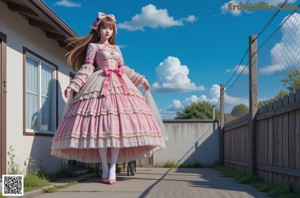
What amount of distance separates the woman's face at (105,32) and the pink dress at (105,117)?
19cm

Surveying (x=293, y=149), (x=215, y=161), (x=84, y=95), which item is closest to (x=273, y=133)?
(x=293, y=149)

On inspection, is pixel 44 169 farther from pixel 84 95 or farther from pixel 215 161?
pixel 215 161

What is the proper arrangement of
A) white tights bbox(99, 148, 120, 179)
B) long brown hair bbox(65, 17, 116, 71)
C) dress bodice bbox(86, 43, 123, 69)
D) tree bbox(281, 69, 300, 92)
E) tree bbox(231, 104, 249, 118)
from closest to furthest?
tree bbox(281, 69, 300, 92) < white tights bbox(99, 148, 120, 179) < dress bodice bbox(86, 43, 123, 69) < long brown hair bbox(65, 17, 116, 71) < tree bbox(231, 104, 249, 118)

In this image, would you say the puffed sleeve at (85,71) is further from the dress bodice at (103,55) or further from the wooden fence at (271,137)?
the wooden fence at (271,137)

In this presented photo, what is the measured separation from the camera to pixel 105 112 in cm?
732

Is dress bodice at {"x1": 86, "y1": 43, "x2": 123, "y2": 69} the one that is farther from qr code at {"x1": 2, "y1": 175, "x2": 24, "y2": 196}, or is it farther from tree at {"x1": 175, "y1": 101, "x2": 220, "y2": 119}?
tree at {"x1": 175, "y1": 101, "x2": 220, "y2": 119}

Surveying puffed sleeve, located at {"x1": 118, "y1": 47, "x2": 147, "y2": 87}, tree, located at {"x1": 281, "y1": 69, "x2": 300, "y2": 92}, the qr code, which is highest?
puffed sleeve, located at {"x1": 118, "y1": 47, "x2": 147, "y2": 87}

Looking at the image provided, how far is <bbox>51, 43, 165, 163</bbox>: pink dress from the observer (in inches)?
283

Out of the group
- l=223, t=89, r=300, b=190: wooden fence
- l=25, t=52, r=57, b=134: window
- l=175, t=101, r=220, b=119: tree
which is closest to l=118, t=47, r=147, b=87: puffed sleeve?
l=25, t=52, r=57, b=134: window

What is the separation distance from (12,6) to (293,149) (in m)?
4.82

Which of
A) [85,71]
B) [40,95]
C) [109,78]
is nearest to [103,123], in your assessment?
[109,78]

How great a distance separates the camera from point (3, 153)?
676 cm

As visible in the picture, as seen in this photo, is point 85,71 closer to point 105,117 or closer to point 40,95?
point 105,117

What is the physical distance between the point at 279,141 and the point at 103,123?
2778 mm
